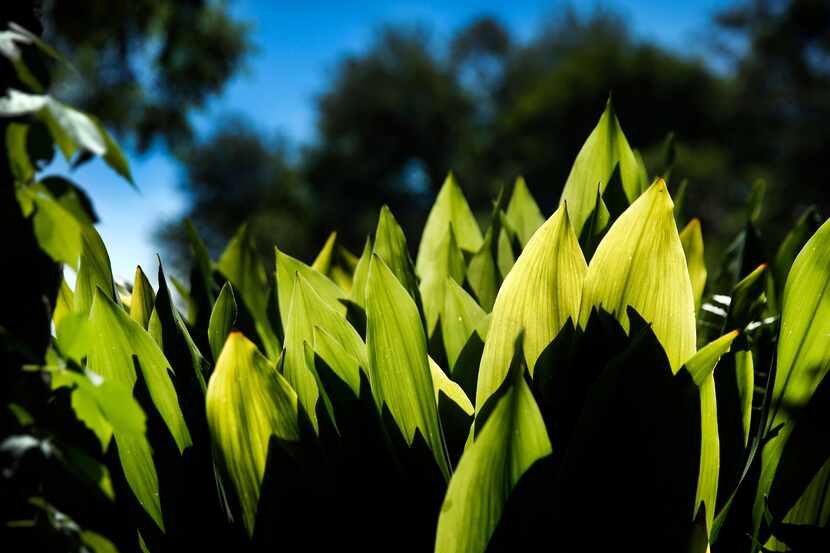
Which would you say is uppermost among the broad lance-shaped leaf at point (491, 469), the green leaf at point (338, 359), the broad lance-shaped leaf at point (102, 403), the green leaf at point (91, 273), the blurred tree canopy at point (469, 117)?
the blurred tree canopy at point (469, 117)

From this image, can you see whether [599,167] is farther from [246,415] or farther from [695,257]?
[246,415]

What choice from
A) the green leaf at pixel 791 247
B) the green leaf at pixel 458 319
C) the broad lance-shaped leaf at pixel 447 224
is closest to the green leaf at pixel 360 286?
the green leaf at pixel 458 319

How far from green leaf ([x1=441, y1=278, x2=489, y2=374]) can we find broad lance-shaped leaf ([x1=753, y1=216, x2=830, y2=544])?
383 millimetres

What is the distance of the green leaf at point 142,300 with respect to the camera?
1.10 metres

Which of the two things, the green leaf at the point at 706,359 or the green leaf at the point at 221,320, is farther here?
the green leaf at the point at 221,320

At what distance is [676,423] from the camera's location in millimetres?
837

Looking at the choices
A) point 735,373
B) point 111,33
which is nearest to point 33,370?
point 735,373

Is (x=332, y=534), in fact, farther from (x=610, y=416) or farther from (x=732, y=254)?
(x=732, y=254)

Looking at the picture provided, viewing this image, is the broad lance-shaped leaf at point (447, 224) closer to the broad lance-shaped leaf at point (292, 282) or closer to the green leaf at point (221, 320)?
the broad lance-shaped leaf at point (292, 282)

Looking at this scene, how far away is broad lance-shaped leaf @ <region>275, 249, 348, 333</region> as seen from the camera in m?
1.23

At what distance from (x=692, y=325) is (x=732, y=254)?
1021 millimetres

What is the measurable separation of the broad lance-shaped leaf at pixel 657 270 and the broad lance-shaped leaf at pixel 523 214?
723mm

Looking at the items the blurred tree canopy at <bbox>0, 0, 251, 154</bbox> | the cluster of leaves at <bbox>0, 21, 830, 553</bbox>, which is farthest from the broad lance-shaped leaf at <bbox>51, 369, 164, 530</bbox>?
the blurred tree canopy at <bbox>0, 0, 251, 154</bbox>

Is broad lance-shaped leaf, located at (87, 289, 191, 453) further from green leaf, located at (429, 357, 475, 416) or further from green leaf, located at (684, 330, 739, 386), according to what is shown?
green leaf, located at (684, 330, 739, 386)
